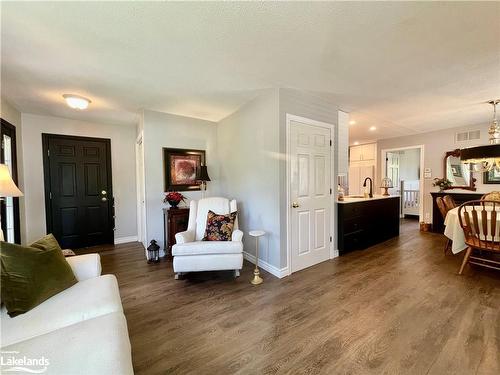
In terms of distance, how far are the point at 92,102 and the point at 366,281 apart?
4394 millimetres

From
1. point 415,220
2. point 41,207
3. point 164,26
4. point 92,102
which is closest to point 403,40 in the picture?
point 164,26

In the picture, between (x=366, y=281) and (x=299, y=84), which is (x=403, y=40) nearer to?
(x=299, y=84)

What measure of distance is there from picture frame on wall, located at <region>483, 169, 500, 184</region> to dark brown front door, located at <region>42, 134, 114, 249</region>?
25.3 ft

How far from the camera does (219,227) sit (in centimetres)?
295

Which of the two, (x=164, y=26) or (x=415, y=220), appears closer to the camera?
(x=164, y=26)

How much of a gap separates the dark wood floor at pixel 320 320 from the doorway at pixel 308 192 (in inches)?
10.9

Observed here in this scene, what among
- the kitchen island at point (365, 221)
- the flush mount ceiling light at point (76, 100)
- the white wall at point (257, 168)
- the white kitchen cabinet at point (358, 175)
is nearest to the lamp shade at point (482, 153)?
the kitchen island at point (365, 221)

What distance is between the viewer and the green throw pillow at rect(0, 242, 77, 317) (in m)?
1.34

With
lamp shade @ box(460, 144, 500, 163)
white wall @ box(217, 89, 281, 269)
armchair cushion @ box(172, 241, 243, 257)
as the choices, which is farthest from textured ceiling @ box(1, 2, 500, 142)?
armchair cushion @ box(172, 241, 243, 257)

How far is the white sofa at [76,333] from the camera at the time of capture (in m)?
0.97

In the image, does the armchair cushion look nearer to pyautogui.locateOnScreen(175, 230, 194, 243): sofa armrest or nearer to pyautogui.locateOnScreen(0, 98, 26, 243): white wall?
pyautogui.locateOnScreen(175, 230, 194, 243): sofa armrest

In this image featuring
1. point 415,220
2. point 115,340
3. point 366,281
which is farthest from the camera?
point 415,220

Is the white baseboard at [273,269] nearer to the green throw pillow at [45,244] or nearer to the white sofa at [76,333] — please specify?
the white sofa at [76,333]

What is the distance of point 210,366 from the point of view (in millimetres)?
1490
